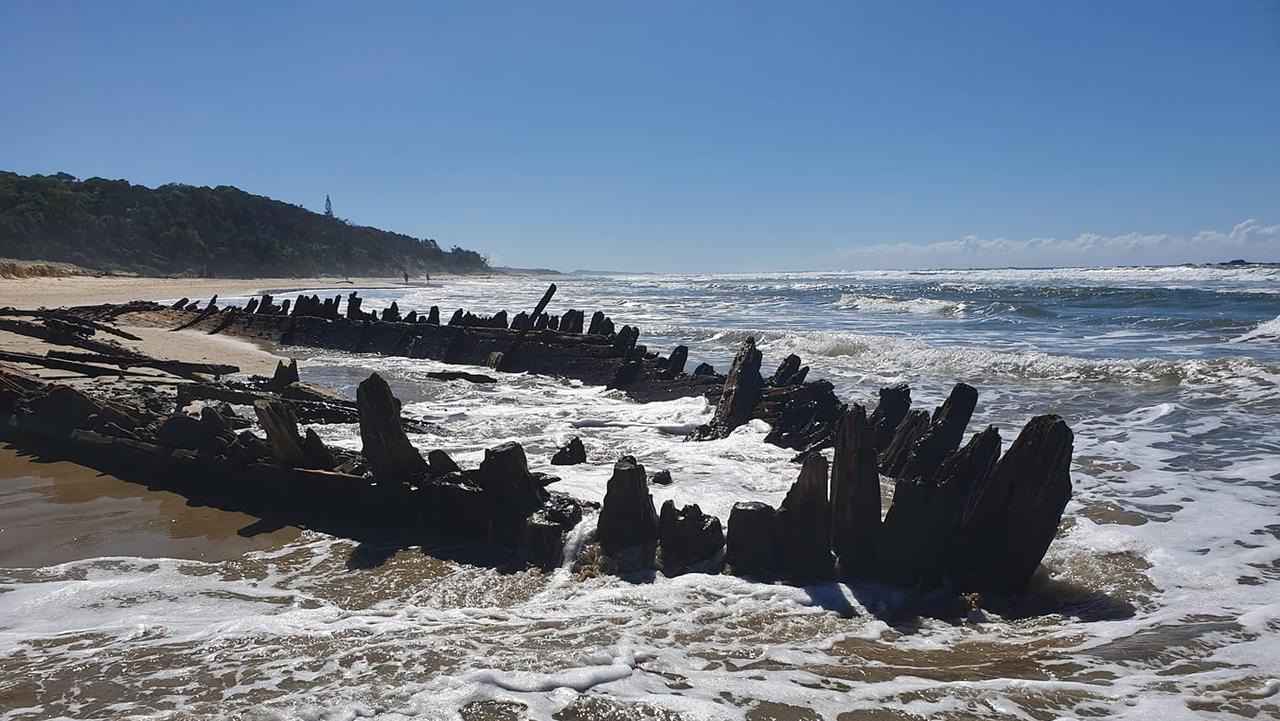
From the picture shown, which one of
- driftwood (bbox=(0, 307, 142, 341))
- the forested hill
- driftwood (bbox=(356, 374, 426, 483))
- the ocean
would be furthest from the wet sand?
the forested hill

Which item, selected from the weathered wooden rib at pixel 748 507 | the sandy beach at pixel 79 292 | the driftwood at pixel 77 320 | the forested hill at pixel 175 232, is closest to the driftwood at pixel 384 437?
the weathered wooden rib at pixel 748 507

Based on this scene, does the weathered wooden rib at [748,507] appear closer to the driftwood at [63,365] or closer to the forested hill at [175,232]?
the driftwood at [63,365]

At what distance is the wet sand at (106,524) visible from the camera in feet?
17.4

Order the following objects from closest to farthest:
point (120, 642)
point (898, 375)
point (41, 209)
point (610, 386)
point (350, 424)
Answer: point (120, 642), point (350, 424), point (610, 386), point (898, 375), point (41, 209)

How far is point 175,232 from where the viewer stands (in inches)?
2795

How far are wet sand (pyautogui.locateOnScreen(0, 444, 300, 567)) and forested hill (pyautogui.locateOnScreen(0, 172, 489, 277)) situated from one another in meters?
64.6

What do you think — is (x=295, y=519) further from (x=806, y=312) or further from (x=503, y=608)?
(x=806, y=312)

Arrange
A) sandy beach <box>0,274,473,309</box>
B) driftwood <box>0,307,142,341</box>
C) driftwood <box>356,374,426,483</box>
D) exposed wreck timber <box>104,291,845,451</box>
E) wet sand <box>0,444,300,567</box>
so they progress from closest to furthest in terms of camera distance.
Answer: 1. wet sand <box>0,444,300,567</box>
2. driftwood <box>356,374,426,483</box>
3. exposed wreck timber <box>104,291,845,451</box>
4. driftwood <box>0,307,142,341</box>
5. sandy beach <box>0,274,473,309</box>

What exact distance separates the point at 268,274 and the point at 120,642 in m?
84.8

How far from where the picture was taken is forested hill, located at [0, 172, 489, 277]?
61.0m

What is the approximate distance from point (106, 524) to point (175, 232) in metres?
76.7

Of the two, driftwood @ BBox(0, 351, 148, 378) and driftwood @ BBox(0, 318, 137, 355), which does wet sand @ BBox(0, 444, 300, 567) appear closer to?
driftwood @ BBox(0, 351, 148, 378)

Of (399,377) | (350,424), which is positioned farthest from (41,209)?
(350,424)

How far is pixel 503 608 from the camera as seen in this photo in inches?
179
